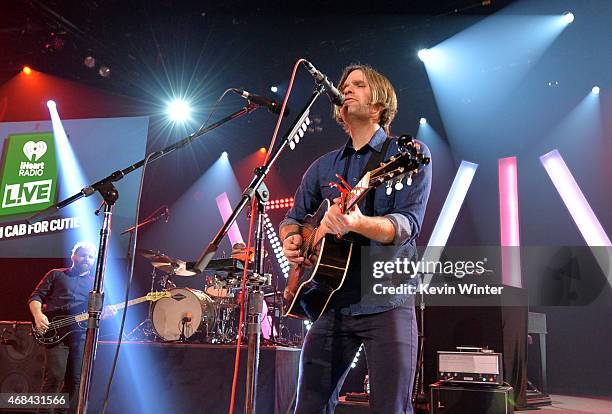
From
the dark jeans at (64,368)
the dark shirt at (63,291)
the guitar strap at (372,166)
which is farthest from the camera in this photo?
the dark shirt at (63,291)

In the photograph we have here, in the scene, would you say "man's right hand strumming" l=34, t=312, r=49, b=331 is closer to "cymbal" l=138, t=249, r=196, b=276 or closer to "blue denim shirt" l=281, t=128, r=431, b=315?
"cymbal" l=138, t=249, r=196, b=276

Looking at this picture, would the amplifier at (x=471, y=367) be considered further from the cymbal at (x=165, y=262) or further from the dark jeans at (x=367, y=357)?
the cymbal at (x=165, y=262)

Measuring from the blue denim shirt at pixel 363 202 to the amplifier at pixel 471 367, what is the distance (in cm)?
238

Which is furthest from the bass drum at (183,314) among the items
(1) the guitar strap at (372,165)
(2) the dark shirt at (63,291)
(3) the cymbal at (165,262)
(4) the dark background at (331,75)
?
(1) the guitar strap at (372,165)

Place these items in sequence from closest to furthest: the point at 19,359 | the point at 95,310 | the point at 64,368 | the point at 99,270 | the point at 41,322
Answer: the point at 95,310
the point at 99,270
the point at 64,368
the point at 41,322
the point at 19,359

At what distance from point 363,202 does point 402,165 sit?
29 cm

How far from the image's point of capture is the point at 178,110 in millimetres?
10094

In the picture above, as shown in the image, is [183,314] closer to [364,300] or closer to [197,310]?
[197,310]

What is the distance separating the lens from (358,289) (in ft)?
7.34

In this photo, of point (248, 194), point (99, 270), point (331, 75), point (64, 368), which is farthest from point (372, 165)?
point (331, 75)

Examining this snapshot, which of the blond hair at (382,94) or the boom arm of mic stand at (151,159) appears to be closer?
the blond hair at (382,94)

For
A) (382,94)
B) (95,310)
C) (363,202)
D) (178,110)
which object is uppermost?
(178,110)

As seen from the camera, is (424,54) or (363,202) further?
(424,54)

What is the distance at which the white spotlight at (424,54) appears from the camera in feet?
28.5
